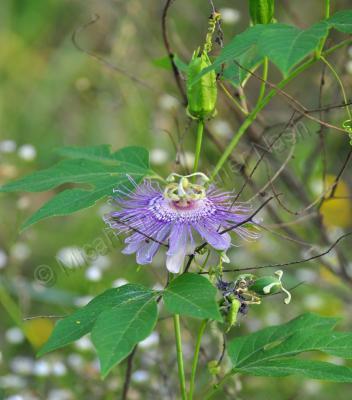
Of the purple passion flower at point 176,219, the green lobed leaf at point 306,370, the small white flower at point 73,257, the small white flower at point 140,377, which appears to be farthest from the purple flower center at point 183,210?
the small white flower at point 73,257

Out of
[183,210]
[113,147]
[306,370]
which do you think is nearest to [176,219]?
[183,210]

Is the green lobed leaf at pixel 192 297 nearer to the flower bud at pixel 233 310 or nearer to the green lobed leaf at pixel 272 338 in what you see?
the flower bud at pixel 233 310

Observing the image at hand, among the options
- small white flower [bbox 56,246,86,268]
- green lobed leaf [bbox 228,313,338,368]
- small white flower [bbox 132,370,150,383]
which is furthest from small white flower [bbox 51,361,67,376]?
green lobed leaf [bbox 228,313,338,368]

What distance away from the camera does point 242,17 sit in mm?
2863

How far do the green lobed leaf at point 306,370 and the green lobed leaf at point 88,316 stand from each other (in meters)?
0.19

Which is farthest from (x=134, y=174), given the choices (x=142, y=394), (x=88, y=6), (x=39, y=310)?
(x=88, y=6)

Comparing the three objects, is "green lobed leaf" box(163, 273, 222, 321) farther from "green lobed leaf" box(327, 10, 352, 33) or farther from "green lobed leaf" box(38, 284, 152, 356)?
"green lobed leaf" box(327, 10, 352, 33)

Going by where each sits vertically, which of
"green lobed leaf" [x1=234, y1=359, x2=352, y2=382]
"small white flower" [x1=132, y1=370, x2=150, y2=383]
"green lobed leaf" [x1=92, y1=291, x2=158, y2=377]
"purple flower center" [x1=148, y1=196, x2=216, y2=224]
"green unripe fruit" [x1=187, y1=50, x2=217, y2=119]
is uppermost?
"green unripe fruit" [x1=187, y1=50, x2=217, y2=119]

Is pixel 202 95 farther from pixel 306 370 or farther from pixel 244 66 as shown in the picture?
pixel 306 370

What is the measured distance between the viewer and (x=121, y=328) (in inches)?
32.1

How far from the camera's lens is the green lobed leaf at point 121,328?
78 cm

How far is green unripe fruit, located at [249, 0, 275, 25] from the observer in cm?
102

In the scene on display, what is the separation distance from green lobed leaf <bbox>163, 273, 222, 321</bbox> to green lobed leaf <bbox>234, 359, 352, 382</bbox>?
0.17 metres

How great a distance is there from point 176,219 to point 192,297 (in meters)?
0.16
